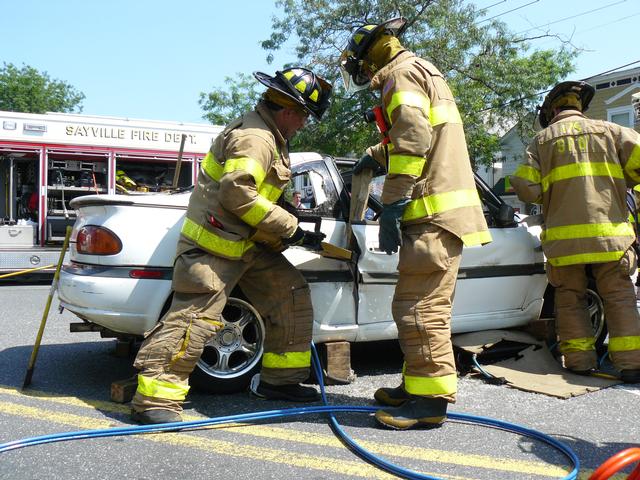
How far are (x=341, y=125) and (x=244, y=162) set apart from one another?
48.3 ft

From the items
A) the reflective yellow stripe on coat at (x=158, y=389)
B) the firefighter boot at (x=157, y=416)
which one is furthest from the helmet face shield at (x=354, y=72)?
the firefighter boot at (x=157, y=416)

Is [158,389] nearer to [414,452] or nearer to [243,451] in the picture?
[243,451]

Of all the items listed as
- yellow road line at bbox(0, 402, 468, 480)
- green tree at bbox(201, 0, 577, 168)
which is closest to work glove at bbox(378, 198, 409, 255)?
yellow road line at bbox(0, 402, 468, 480)

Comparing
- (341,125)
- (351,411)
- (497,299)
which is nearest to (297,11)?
(341,125)

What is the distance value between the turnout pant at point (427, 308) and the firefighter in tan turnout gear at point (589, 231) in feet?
4.85

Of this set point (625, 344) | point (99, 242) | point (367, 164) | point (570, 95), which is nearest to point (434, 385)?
point (367, 164)

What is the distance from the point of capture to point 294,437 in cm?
334

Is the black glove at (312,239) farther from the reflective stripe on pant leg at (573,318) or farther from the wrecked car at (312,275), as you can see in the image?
the reflective stripe on pant leg at (573,318)

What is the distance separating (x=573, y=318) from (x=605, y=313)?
0.77 ft

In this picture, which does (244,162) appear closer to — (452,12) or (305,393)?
(305,393)

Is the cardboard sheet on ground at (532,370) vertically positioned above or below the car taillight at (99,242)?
below

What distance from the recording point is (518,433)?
3.44 m

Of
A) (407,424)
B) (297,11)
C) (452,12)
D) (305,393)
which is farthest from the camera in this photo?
(297,11)

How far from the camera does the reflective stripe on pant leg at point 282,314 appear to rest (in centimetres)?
395
